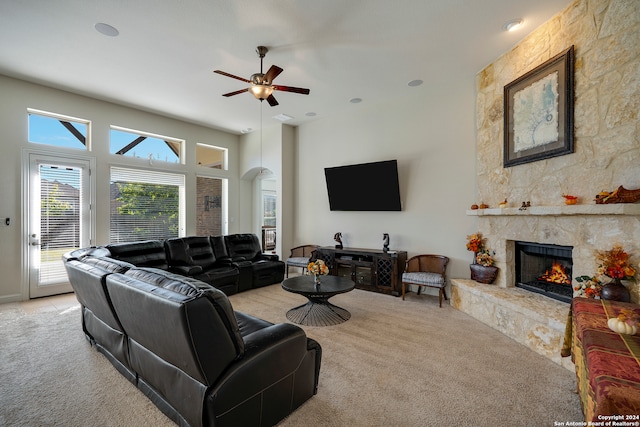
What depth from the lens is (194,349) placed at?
149 centimetres

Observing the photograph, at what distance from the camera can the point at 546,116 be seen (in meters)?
3.22

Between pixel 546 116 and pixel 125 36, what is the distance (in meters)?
4.77

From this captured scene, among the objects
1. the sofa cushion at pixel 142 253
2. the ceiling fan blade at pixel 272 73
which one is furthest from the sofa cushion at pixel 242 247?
the ceiling fan blade at pixel 272 73

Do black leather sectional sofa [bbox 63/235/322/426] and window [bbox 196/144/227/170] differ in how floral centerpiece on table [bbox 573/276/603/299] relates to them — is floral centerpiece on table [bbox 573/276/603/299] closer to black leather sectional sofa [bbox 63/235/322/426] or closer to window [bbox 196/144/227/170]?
black leather sectional sofa [bbox 63/235/322/426]

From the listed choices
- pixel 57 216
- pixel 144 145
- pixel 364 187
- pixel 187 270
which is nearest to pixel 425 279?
pixel 364 187

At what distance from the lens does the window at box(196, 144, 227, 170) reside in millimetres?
6945

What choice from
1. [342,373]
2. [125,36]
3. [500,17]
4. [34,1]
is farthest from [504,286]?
[34,1]

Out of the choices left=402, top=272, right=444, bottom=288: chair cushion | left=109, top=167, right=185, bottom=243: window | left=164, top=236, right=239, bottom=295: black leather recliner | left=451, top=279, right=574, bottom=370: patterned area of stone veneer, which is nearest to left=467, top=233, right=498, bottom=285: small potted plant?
left=451, top=279, right=574, bottom=370: patterned area of stone veneer

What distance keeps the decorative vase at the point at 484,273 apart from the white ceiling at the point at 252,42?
108 inches

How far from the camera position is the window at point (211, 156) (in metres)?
6.94

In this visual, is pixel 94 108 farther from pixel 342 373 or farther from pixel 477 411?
pixel 477 411

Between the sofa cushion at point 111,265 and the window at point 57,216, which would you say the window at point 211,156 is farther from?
the sofa cushion at point 111,265

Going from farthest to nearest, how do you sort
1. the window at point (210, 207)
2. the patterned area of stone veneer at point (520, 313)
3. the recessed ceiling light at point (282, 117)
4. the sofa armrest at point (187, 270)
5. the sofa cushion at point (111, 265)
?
the window at point (210, 207), the recessed ceiling light at point (282, 117), the sofa armrest at point (187, 270), the patterned area of stone veneer at point (520, 313), the sofa cushion at point (111, 265)

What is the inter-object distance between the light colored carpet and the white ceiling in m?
3.35
